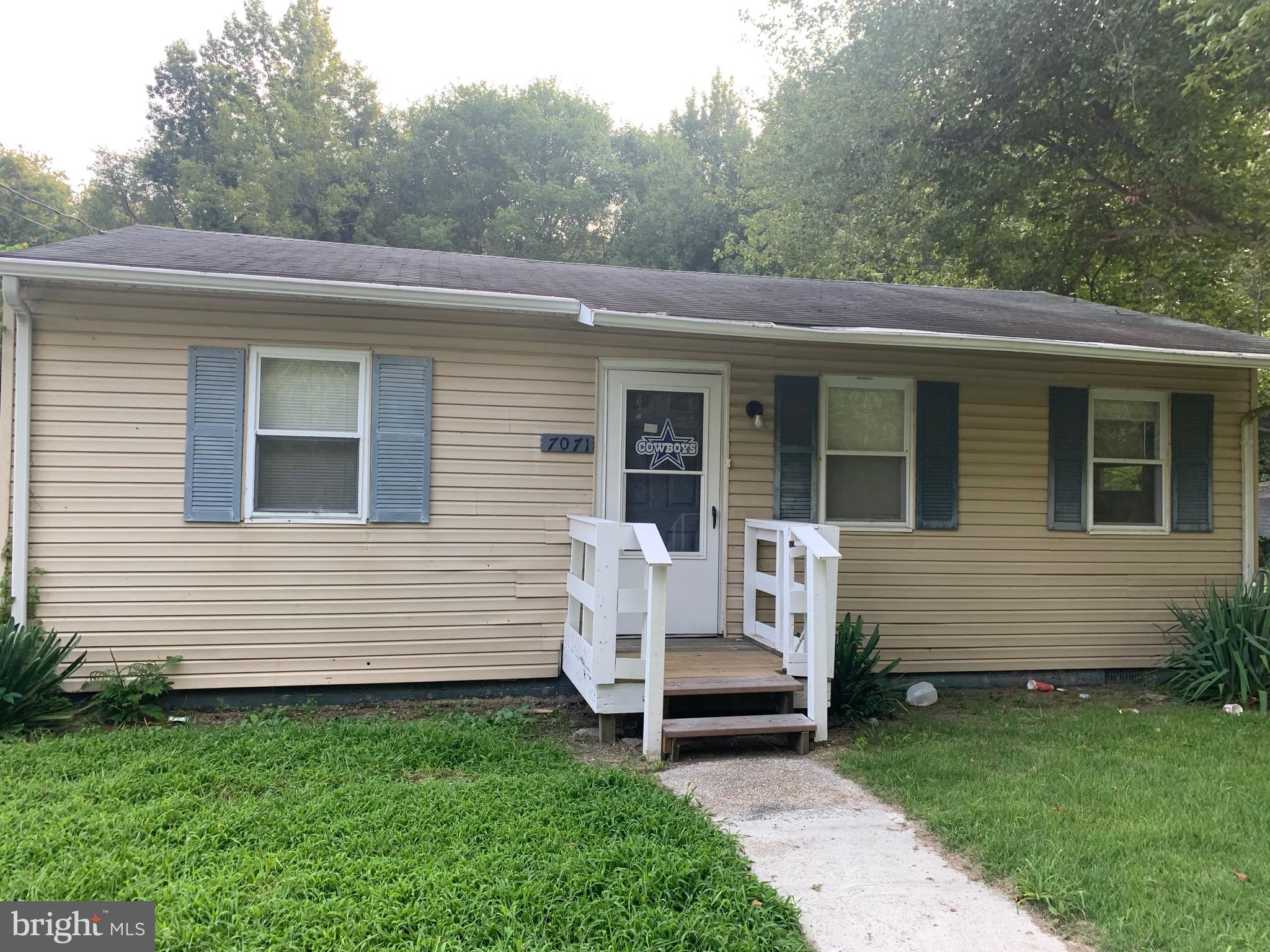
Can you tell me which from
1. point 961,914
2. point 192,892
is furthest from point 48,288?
point 961,914

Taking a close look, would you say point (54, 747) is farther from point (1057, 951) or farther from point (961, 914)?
point (1057, 951)

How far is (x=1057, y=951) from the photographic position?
2.42 meters

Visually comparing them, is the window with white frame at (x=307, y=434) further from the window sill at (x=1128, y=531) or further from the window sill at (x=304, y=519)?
the window sill at (x=1128, y=531)

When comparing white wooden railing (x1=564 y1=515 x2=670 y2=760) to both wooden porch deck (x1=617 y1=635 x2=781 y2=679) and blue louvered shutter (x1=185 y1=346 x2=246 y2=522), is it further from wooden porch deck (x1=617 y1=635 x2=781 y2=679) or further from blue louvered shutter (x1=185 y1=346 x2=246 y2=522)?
blue louvered shutter (x1=185 y1=346 x2=246 y2=522)

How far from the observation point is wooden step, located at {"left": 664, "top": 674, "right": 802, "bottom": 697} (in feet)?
14.5

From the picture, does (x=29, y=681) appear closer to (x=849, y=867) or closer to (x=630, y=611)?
(x=630, y=611)

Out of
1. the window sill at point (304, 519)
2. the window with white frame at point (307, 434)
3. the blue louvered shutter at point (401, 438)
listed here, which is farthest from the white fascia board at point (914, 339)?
the window sill at point (304, 519)

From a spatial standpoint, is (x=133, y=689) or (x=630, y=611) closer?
(x=630, y=611)

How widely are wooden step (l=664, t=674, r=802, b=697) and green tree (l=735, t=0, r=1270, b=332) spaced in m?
5.49

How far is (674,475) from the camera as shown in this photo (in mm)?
5746

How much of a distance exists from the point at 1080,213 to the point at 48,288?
36.4ft

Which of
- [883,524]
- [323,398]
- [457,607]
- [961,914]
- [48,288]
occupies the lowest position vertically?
[961,914]

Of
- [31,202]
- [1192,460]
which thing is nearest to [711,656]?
[1192,460]

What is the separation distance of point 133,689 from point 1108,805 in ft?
17.4
